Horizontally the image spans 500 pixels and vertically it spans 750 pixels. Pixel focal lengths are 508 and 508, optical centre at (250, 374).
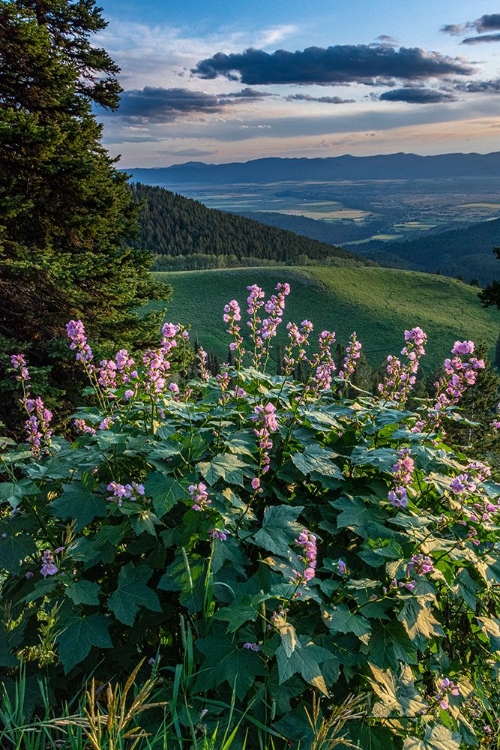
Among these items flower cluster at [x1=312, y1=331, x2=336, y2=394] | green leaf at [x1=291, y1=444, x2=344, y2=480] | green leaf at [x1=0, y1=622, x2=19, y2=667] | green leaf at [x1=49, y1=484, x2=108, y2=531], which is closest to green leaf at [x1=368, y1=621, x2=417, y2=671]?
green leaf at [x1=291, y1=444, x2=344, y2=480]

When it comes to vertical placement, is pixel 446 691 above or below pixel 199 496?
below

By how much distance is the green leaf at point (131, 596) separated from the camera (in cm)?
268

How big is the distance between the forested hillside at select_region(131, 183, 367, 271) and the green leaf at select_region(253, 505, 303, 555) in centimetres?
16211

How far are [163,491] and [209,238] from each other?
596 ft

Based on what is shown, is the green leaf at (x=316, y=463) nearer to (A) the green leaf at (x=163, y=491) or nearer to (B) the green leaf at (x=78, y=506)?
(A) the green leaf at (x=163, y=491)

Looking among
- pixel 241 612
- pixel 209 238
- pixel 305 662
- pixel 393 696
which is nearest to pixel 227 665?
pixel 241 612

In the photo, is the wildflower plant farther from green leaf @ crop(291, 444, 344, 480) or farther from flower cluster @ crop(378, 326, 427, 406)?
flower cluster @ crop(378, 326, 427, 406)

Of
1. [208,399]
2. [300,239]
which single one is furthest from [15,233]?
[300,239]

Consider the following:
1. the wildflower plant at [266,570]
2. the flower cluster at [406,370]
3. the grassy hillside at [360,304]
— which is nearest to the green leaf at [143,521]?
the wildflower plant at [266,570]

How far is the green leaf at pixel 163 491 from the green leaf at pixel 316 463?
0.73m

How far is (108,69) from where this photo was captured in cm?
1908

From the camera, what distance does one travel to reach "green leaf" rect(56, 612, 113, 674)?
259cm

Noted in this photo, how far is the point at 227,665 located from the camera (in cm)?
245

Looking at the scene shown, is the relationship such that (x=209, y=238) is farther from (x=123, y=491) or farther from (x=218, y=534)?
(x=218, y=534)
